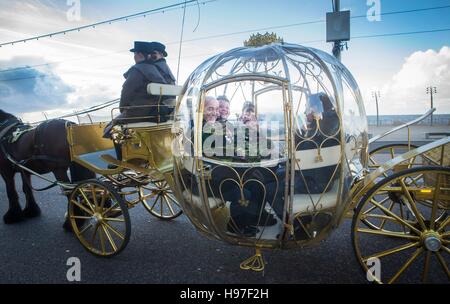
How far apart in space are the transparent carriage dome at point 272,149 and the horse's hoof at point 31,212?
3.35m

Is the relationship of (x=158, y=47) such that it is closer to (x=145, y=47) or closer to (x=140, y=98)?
(x=145, y=47)

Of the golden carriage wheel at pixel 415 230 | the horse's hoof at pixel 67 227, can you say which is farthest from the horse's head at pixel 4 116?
the golden carriage wheel at pixel 415 230

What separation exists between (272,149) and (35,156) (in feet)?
11.5

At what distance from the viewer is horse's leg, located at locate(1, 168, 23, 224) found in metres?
4.47

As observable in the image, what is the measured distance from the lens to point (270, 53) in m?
2.57

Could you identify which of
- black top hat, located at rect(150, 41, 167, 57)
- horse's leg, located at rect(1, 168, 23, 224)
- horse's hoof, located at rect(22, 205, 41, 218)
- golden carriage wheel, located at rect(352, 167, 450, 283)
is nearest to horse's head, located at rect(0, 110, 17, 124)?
horse's leg, located at rect(1, 168, 23, 224)

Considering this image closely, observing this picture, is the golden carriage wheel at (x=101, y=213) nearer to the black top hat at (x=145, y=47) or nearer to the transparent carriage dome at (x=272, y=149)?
the transparent carriage dome at (x=272, y=149)

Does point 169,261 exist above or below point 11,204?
below

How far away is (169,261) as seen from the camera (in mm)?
3123

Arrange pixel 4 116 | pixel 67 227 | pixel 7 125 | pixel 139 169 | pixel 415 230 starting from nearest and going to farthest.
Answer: pixel 415 230 → pixel 139 169 → pixel 67 227 → pixel 7 125 → pixel 4 116

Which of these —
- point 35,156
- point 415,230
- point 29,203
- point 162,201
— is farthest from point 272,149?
point 29,203

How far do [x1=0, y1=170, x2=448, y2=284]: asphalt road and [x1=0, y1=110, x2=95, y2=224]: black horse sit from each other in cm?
67

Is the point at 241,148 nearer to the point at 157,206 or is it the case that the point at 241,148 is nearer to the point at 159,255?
the point at 159,255

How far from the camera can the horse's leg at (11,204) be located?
176 inches
